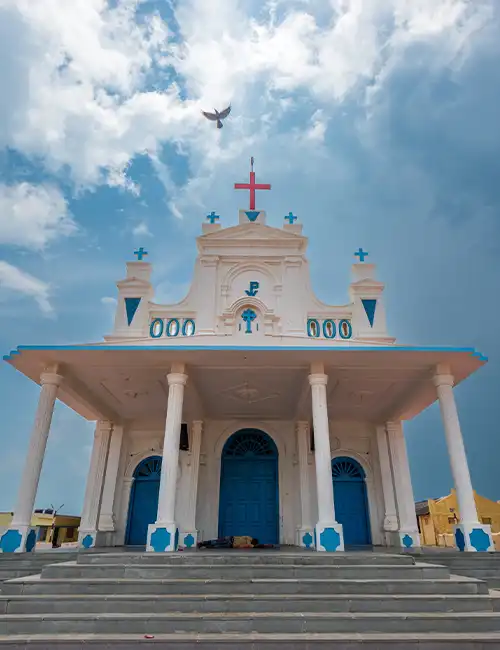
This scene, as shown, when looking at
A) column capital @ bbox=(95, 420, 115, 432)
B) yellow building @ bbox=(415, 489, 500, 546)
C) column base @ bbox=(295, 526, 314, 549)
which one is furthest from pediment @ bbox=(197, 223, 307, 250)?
yellow building @ bbox=(415, 489, 500, 546)

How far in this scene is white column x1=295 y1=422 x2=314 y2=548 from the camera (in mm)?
11312

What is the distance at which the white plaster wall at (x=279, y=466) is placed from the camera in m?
12.0

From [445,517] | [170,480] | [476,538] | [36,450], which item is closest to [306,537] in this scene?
[476,538]

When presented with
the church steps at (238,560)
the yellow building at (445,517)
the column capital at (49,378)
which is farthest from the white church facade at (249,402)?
the yellow building at (445,517)

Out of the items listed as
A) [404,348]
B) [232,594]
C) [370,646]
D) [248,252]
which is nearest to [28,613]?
[232,594]

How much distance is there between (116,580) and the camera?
5699 mm

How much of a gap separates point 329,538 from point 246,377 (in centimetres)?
388

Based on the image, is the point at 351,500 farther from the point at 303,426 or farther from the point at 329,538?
the point at 329,538

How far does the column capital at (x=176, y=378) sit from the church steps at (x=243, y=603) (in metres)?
4.63

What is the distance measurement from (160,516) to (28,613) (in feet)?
11.2

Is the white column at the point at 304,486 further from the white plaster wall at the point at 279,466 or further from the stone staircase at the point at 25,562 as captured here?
the stone staircase at the point at 25,562

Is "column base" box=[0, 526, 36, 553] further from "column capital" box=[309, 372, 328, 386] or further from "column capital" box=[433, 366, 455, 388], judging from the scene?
"column capital" box=[433, 366, 455, 388]

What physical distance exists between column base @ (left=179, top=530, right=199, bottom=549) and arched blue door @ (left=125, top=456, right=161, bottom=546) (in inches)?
61.4

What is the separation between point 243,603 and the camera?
16.8ft
